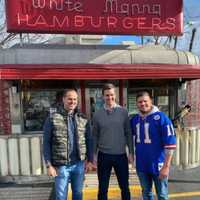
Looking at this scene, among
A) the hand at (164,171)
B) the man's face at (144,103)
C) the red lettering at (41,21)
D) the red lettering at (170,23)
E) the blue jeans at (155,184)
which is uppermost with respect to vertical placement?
the red lettering at (41,21)

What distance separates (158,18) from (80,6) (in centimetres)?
156

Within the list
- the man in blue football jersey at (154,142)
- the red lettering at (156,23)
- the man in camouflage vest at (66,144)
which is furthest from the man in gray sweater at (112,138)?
the red lettering at (156,23)

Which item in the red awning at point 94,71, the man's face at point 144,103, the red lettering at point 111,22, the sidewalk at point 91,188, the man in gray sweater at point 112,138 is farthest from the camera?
the red lettering at point 111,22

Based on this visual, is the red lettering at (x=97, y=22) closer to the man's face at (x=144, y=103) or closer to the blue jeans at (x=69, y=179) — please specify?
the man's face at (x=144, y=103)

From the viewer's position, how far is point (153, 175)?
420 centimetres

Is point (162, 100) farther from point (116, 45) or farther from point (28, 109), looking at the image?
point (28, 109)

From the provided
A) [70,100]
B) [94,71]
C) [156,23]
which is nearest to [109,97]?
[70,100]

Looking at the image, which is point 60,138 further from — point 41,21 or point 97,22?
point 97,22

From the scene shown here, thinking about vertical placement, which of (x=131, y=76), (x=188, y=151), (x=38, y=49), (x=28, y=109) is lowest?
(x=188, y=151)

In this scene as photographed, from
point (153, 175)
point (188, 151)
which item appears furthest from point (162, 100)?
point (153, 175)

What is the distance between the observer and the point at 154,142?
411cm

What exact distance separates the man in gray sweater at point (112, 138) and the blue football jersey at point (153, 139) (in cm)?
19

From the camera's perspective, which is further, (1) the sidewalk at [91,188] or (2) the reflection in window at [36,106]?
(2) the reflection in window at [36,106]

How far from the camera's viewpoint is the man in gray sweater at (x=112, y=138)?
4.32 metres
